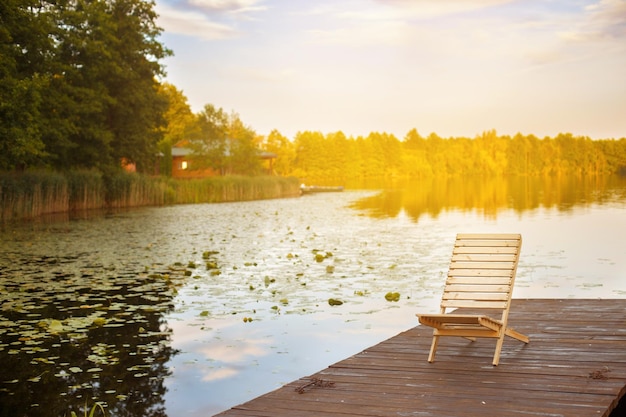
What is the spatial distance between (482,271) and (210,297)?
6.27m

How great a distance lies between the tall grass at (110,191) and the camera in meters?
29.0

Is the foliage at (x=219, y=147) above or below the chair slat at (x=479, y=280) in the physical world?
above

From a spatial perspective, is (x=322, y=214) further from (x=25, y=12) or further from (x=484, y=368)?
(x=484, y=368)

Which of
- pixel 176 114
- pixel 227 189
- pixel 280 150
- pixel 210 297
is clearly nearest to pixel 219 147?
pixel 227 189

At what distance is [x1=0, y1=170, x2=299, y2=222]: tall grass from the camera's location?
2897 centimetres

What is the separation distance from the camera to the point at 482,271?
728cm

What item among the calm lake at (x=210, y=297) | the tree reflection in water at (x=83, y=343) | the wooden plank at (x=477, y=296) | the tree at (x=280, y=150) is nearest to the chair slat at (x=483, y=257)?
the wooden plank at (x=477, y=296)

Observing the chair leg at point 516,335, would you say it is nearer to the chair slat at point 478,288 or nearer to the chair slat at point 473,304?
the chair slat at point 473,304

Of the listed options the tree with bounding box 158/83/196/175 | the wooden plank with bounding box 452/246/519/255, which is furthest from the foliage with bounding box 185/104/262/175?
the wooden plank with bounding box 452/246/519/255

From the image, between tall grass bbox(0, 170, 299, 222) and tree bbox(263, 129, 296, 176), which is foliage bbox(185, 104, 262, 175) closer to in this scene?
tall grass bbox(0, 170, 299, 222)

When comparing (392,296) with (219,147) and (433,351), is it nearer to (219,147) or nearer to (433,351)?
(433,351)

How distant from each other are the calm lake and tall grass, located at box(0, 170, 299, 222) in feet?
11.1

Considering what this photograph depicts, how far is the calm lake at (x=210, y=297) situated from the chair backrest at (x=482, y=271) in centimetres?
187

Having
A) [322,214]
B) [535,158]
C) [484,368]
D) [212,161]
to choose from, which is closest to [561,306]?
[484,368]
